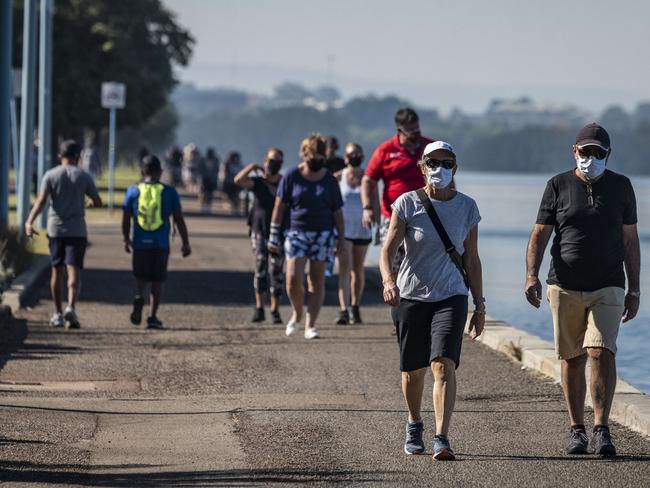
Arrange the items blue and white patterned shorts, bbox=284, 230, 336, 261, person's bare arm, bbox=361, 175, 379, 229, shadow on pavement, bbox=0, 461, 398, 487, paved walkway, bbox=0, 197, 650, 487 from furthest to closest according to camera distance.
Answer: person's bare arm, bbox=361, 175, 379, 229
blue and white patterned shorts, bbox=284, 230, 336, 261
paved walkway, bbox=0, 197, 650, 487
shadow on pavement, bbox=0, 461, 398, 487

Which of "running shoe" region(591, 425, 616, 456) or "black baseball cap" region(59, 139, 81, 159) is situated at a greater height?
"black baseball cap" region(59, 139, 81, 159)

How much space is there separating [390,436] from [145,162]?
20.7 feet

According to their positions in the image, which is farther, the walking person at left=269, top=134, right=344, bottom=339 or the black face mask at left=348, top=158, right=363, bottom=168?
the black face mask at left=348, top=158, right=363, bottom=168

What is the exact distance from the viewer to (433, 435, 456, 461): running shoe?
335 inches

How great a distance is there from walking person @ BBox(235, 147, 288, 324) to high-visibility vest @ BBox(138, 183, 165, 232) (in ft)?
2.60

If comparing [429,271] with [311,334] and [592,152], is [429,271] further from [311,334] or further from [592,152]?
[311,334]

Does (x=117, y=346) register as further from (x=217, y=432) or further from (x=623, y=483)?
(x=623, y=483)

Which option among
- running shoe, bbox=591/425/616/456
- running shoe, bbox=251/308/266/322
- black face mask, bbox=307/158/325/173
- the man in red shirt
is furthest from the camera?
running shoe, bbox=251/308/266/322

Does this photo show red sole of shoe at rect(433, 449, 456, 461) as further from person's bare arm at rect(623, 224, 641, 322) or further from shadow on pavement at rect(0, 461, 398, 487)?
person's bare arm at rect(623, 224, 641, 322)

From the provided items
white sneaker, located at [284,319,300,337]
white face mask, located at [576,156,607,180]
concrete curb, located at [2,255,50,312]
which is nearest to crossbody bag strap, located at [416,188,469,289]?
white face mask, located at [576,156,607,180]

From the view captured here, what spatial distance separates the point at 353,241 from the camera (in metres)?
15.7

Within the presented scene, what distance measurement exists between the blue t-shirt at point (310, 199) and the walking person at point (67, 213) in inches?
78.6

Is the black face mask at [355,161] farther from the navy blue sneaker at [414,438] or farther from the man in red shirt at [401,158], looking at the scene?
the navy blue sneaker at [414,438]

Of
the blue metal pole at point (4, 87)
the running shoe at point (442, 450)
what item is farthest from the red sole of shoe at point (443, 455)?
the blue metal pole at point (4, 87)
